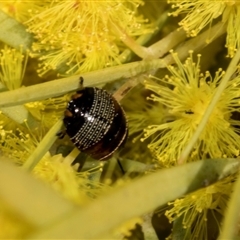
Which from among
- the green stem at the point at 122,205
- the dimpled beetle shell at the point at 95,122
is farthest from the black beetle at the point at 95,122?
the green stem at the point at 122,205

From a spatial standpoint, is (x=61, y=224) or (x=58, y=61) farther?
(x=58, y=61)

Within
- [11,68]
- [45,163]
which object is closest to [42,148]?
[45,163]

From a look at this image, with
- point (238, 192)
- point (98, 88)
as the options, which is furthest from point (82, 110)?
point (238, 192)

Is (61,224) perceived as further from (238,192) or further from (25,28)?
(25,28)

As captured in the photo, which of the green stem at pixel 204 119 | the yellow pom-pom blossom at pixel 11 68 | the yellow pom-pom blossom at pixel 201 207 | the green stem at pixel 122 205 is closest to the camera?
the green stem at pixel 122 205

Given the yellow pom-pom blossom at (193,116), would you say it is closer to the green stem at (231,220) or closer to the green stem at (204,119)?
the green stem at (204,119)

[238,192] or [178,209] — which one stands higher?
[238,192]

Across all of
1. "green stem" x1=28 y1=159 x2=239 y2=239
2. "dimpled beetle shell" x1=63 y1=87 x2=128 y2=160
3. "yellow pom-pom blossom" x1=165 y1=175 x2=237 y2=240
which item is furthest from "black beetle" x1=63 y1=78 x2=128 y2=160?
"green stem" x1=28 y1=159 x2=239 y2=239

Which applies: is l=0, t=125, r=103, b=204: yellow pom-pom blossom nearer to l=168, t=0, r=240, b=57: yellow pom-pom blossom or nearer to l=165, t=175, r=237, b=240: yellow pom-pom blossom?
l=165, t=175, r=237, b=240: yellow pom-pom blossom
